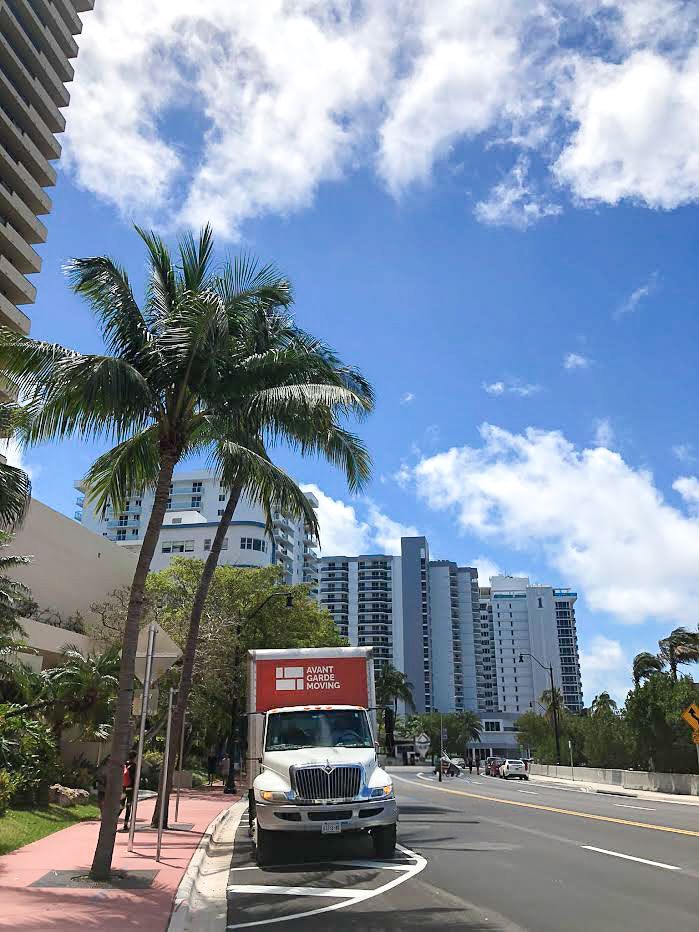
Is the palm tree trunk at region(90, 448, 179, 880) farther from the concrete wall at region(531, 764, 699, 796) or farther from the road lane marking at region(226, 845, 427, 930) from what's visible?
the concrete wall at region(531, 764, 699, 796)

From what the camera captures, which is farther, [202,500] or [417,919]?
[202,500]

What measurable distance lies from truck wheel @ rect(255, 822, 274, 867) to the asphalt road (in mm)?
243

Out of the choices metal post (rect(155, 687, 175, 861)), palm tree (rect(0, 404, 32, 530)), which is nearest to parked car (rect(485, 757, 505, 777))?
metal post (rect(155, 687, 175, 861))

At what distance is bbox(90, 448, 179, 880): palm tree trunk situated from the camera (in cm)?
1039

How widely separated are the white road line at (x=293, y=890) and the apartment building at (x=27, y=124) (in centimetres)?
4995

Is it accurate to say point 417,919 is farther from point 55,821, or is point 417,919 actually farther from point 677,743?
point 677,743

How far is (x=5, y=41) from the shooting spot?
57812mm

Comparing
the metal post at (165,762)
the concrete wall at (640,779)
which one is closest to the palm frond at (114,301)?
the metal post at (165,762)

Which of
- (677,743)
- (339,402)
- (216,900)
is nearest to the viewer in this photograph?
(216,900)

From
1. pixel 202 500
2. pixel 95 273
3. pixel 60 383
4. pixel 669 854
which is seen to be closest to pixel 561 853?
pixel 669 854

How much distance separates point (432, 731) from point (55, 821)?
112741 millimetres

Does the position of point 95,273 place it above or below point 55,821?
above

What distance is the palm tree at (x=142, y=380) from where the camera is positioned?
37.2 feet

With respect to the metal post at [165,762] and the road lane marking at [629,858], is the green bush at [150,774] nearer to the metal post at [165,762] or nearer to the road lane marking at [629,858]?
the metal post at [165,762]
